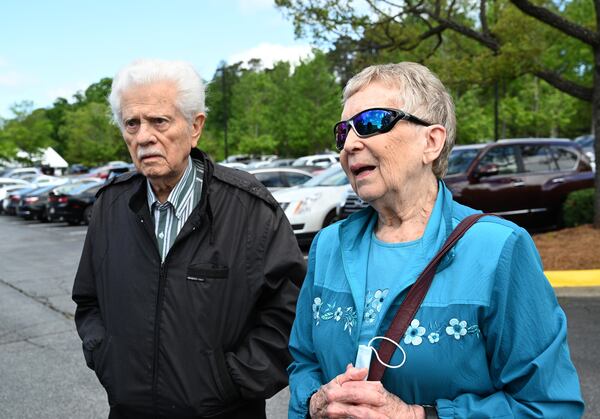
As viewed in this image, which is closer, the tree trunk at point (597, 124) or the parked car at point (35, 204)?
the tree trunk at point (597, 124)

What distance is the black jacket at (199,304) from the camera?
218 cm

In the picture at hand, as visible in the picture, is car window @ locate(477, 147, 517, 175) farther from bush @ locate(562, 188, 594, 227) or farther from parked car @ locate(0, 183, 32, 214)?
parked car @ locate(0, 183, 32, 214)

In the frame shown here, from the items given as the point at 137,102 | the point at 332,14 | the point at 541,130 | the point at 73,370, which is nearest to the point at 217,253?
the point at 137,102

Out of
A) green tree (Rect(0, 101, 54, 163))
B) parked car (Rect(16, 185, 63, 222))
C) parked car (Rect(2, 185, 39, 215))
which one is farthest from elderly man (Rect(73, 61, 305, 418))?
green tree (Rect(0, 101, 54, 163))

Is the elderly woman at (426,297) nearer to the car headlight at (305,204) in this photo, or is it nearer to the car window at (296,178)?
the car headlight at (305,204)

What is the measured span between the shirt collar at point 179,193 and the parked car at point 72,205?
20.4 meters

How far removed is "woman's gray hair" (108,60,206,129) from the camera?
90.0 inches

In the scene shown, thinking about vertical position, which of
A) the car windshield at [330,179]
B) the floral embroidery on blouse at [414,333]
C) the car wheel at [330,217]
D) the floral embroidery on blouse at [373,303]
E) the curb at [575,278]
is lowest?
the curb at [575,278]

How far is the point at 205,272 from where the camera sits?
7.20ft

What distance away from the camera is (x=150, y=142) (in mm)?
2311

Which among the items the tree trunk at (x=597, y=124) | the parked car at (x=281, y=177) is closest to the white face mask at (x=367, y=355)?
the tree trunk at (x=597, y=124)

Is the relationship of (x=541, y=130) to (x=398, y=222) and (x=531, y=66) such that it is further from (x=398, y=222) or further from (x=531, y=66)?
(x=398, y=222)

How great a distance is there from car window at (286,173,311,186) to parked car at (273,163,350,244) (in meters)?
2.44

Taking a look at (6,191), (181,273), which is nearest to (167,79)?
(181,273)
